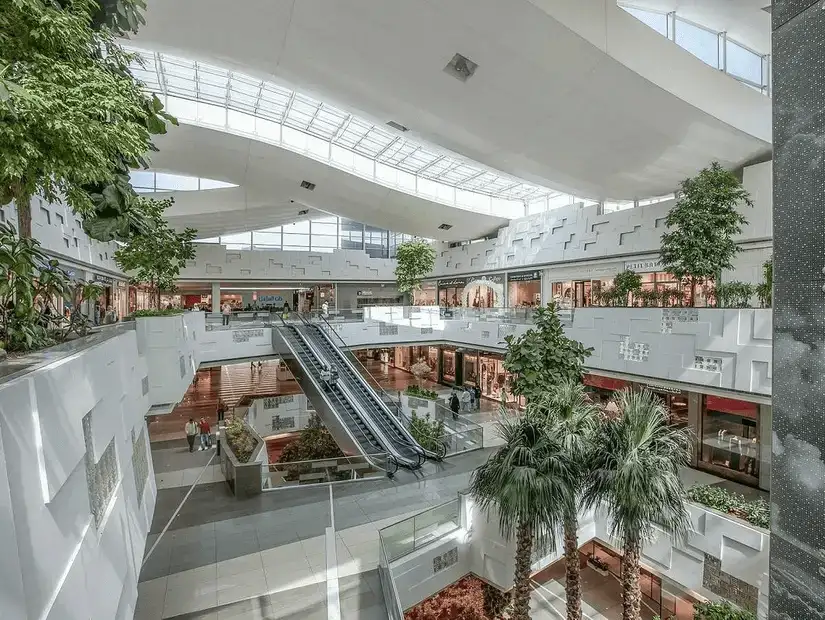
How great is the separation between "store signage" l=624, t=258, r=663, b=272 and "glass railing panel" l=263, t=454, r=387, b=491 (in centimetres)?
1125

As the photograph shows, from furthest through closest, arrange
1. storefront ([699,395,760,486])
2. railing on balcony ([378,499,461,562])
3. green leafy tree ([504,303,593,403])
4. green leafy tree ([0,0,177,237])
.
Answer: storefront ([699,395,760,486]), green leafy tree ([504,303,593,403]), railing on balcony ([378,499,461,562]), green leafy tree ([0,0,177,237])

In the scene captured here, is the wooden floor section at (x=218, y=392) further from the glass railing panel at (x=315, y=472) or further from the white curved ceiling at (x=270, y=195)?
the white curved ceiling at (x=270, y=195)

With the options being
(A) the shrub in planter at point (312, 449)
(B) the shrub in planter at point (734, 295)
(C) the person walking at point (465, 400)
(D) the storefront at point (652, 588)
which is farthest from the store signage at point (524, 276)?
(D) the storefront at point (652, 588)

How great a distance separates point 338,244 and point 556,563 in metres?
24.2

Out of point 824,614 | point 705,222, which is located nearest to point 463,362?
point 705,222

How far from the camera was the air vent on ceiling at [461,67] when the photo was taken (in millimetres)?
10219

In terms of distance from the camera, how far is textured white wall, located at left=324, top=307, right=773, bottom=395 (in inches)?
367

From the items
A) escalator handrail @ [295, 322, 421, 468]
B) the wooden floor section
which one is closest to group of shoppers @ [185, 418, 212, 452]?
the wooden floor section

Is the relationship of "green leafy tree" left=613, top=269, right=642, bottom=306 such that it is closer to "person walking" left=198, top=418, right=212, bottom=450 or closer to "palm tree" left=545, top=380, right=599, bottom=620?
"palm tree" left=545, top=380, right=599, bottom=620

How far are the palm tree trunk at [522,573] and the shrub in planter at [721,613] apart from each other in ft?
9.36

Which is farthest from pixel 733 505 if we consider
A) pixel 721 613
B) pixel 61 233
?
pixel 61 233

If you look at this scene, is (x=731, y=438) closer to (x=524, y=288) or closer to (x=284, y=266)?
(x=524, y=288)

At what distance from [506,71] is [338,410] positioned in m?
9.64

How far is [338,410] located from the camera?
12805mm
